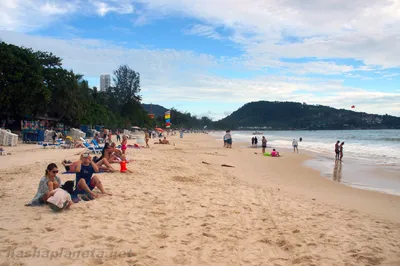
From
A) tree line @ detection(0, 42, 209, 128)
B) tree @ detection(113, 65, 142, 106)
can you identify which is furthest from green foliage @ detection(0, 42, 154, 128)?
tree @ detection(113, 65, 142, 106)

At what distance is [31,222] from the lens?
4.43m

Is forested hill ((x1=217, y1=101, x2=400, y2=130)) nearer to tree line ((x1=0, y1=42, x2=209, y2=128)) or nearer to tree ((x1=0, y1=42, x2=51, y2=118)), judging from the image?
tree line ((x1=0, y1=42, x2=209, y2=128))

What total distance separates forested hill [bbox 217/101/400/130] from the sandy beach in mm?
119692

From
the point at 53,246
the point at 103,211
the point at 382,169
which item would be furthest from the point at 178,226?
the point at 382,169

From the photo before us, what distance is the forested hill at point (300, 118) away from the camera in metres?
113

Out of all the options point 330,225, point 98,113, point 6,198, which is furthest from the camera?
point 98,113

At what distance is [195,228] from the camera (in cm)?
484

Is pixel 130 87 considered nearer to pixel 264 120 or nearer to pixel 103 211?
pixel 103 211

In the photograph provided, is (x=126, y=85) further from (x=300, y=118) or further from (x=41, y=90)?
(x=300, y=118)

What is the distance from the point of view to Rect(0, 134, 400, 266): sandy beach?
376 centimetres

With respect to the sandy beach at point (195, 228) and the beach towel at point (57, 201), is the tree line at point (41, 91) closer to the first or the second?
the sandy beach at point (195, 228)

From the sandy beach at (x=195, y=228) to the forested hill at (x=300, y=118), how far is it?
119692 millimetres

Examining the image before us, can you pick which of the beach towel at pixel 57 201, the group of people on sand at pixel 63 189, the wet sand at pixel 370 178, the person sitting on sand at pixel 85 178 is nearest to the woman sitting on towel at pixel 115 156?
the group of people on sand at pixel 63 189

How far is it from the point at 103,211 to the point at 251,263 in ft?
9.03
